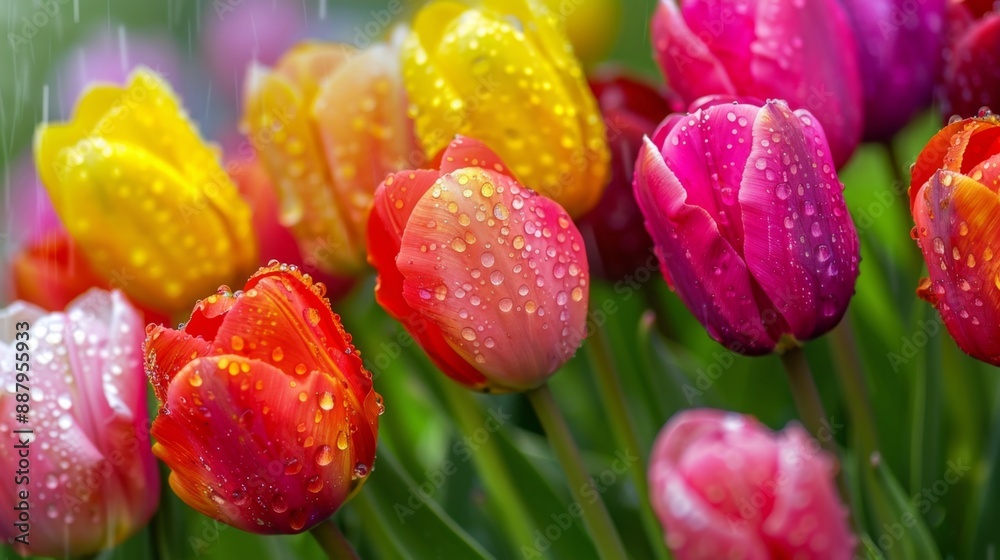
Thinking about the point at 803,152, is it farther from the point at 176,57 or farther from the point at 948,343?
the point at 176,57

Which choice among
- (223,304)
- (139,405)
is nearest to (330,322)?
(223,304)

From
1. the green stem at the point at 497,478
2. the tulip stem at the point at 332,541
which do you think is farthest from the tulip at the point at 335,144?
the tulip stem at the point at 332,541

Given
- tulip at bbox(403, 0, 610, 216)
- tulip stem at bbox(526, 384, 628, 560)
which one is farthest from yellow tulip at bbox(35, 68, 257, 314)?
tulip stem at bbox(526, 384, 628, 560)

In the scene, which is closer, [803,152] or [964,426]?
[803,152]

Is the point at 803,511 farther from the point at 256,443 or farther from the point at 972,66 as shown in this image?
the point at 972,66

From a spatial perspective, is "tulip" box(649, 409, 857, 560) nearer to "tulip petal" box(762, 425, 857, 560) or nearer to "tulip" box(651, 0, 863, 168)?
"tulip petal" box(762, 425, 857, 560)

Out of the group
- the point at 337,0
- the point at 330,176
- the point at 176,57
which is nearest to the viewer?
the point at 330,176
